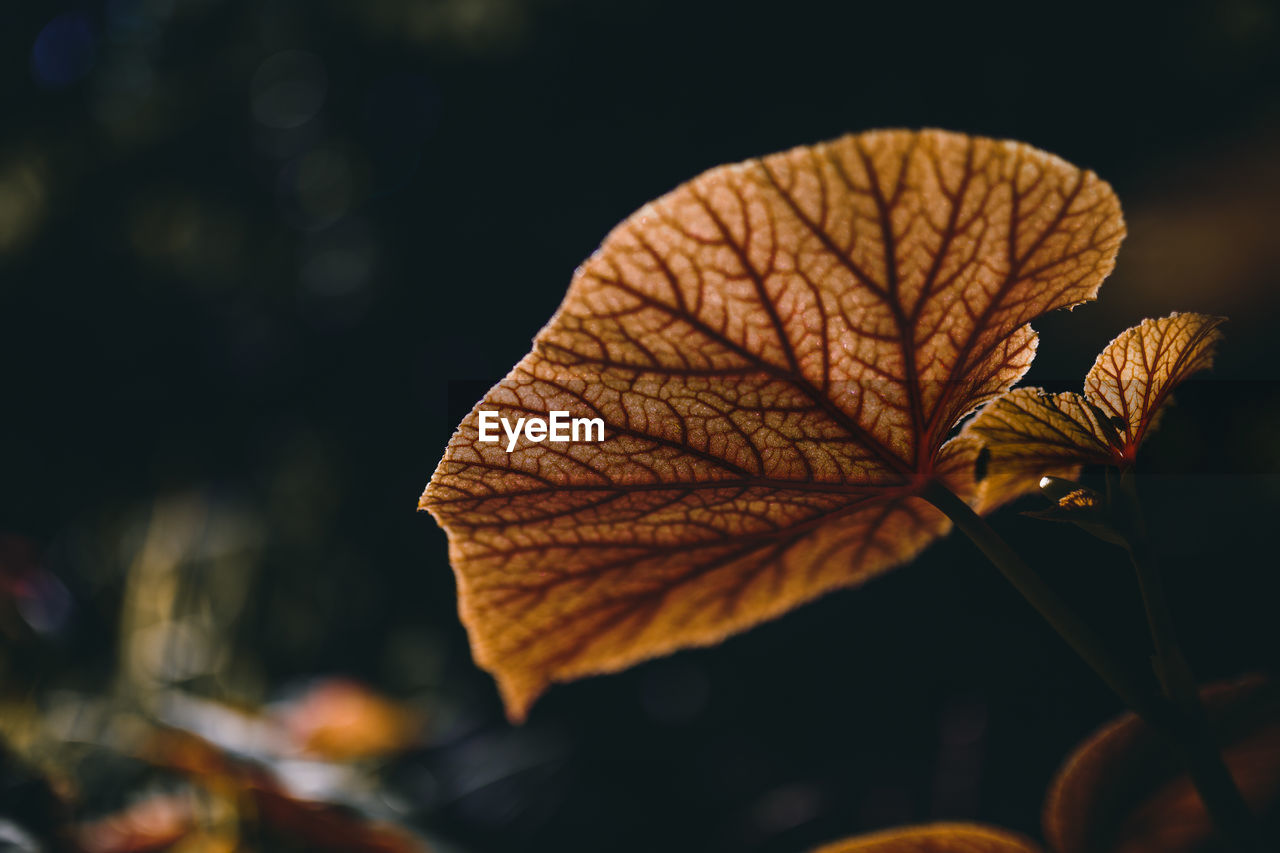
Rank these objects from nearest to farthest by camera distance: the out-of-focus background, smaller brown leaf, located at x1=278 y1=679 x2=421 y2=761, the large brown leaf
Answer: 1. the large brown leaf
2. the out-of-focus background
3. smaller brown leaf, located at x1=278 y1=679 x2=421 y2=761

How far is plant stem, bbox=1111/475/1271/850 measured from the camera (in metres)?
0.25

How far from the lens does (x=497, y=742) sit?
131 cm

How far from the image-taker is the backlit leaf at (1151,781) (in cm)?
32

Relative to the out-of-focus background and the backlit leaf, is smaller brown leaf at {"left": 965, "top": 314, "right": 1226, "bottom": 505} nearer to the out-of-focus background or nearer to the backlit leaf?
the out-of-focus background

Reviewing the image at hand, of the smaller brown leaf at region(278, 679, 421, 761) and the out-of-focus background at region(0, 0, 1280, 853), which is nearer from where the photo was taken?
the out-of-focus background at region(0, 0, 1280, 853)

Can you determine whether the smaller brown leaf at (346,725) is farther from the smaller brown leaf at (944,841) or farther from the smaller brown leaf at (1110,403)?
the smaller brown leaf at (1110,403)

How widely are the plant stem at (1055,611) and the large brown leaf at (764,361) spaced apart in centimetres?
3

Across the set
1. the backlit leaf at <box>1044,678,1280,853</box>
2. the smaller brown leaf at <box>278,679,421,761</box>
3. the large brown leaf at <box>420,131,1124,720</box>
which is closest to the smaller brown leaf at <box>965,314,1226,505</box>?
the large brown leaf at <box>420,131,1124,720</box>

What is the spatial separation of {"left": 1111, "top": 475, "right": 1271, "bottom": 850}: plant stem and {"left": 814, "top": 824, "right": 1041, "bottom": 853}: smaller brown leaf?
0.31ft

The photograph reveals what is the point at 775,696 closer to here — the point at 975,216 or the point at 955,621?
the point at 955,621

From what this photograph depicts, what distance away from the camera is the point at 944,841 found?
33 cm

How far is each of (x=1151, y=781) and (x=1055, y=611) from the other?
0.15 m

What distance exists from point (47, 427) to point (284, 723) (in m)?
1.32

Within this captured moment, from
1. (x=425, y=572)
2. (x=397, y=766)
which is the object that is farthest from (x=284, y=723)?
(x=425, y=572)
